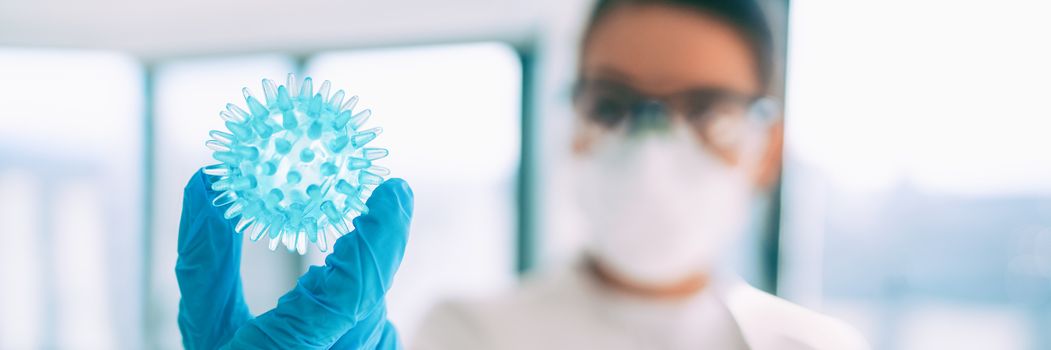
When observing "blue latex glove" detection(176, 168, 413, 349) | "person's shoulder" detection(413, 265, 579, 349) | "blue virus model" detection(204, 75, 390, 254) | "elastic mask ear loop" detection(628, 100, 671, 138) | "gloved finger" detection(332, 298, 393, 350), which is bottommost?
"person's shoulder" detection(413, 265, 579, 349)

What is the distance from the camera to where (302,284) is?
0.66m

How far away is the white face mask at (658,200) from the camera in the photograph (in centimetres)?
124

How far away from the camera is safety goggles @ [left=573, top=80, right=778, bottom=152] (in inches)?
49.2

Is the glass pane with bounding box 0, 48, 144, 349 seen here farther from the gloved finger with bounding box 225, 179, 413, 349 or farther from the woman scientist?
the gloved finger with bounding box 225, 179, 413, 349

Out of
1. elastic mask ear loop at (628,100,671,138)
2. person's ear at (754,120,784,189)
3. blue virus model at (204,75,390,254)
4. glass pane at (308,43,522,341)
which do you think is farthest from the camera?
glass pane at (308,43,522,341)

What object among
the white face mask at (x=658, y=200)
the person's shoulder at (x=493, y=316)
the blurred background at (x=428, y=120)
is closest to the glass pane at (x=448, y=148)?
the blurred background at (x=428, y=120)

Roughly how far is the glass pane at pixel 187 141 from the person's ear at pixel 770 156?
1.69m

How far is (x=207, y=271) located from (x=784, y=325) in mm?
1114

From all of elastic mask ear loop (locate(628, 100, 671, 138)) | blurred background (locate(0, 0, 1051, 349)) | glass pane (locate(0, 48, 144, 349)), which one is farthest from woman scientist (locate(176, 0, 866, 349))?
glass pane (locate(0, 48, 144, 349))

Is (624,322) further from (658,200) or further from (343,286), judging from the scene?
(343,286)

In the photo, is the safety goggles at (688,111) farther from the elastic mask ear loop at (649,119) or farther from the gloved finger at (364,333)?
the gloved finger at (364,333)

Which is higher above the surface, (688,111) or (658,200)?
(688,111)

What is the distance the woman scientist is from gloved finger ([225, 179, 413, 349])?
67 cm

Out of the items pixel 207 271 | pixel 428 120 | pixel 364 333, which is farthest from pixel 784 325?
pixel 428 120
